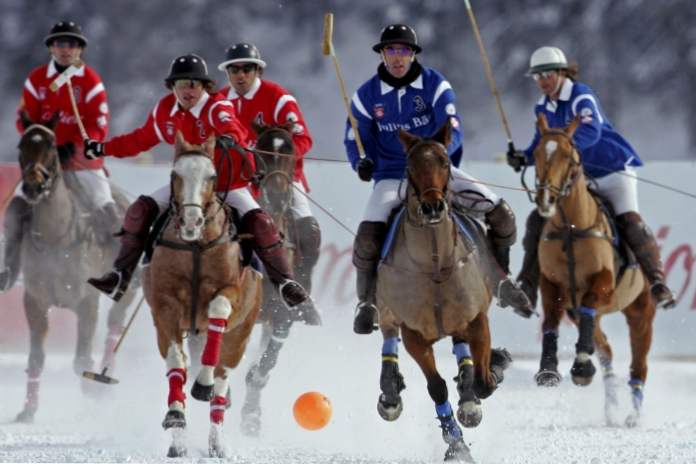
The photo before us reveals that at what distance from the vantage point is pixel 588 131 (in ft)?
34.1

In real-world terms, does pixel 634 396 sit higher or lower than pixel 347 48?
lower

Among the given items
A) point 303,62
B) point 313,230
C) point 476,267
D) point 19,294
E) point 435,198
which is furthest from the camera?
point 303,62

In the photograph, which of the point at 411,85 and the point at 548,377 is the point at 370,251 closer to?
the point at 411,85

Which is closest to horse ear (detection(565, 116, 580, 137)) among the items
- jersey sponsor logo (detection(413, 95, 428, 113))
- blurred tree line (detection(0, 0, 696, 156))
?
jersey sponsor logo (detection(413, 95, 428, 113))

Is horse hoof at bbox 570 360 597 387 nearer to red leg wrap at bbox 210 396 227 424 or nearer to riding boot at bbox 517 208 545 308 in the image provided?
riding boot at bbox 517 208 545 308

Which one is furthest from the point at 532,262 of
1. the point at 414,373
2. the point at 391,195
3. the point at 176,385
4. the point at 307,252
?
the point at 176,385

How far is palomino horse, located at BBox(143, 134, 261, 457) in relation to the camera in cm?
795

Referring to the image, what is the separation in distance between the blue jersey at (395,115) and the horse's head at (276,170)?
1266 millimetres

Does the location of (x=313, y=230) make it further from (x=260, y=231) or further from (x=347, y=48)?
(x=347, y=48)

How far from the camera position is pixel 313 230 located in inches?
426

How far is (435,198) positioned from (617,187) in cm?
369

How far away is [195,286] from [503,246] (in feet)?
6.39

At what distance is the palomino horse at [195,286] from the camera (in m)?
7.95

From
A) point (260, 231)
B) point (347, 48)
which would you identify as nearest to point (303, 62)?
point (347, 48)
